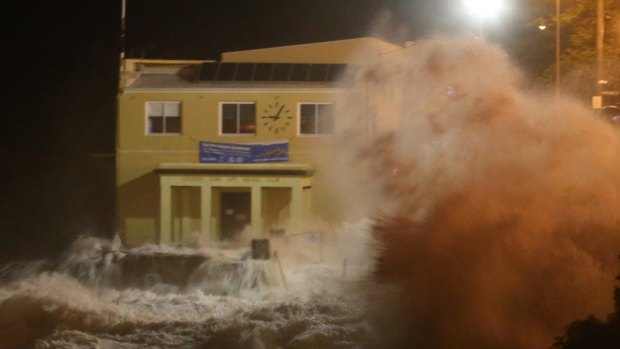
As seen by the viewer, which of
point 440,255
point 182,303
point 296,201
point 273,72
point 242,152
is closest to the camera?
point 440,255

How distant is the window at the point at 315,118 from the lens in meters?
32.7

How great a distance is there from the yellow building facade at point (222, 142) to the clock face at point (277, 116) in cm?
3

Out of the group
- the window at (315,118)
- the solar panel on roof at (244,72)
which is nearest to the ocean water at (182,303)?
the window at (315,118)

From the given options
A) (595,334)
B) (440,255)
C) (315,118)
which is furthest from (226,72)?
(595,334)

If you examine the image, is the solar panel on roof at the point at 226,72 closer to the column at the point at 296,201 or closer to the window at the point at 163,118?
the window at the point at 163,118

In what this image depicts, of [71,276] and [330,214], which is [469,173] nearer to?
[71,276]

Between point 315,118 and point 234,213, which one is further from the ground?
point 315,118

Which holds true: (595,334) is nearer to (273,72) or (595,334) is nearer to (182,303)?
(182,303)

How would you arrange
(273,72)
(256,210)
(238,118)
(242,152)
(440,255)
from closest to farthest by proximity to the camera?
(440,255) → (256,210) → (242,152) → (238,118) → (273,72)

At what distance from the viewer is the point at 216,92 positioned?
3347 centimetres

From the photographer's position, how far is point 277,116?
109 feet

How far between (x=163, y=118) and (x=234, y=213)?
13.8ft

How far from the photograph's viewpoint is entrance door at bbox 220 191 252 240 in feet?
110

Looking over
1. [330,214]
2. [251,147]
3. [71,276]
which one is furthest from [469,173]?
[251,147]
